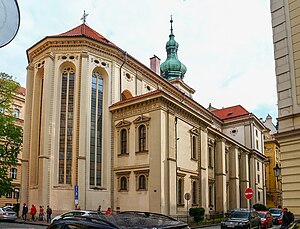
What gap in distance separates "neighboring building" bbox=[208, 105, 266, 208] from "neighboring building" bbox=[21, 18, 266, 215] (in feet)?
57.5

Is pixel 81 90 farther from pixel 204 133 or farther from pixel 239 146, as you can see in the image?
pixel 239 146

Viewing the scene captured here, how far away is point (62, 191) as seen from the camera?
105ft

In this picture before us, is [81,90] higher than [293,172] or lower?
higher

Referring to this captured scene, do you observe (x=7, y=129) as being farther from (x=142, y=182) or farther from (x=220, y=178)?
(x=220, y=178)

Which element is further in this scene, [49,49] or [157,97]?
[49,49]

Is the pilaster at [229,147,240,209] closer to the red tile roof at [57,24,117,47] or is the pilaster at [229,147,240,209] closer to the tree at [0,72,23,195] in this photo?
the red tile roof at [57,24,117,47]

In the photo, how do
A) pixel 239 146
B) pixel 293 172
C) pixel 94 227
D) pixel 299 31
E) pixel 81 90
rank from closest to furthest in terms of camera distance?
pixel 94 227, pixel 293 172, pixel 299 31, pixel 81 90, pixel 239 146

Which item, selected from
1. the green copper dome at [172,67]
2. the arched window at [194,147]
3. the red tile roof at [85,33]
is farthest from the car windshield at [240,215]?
the green copper dome at [172,67]

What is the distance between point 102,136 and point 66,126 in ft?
11.2

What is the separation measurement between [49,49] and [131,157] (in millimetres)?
12772

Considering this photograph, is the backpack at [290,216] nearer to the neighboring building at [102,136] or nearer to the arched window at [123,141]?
the neighboring building at [102,136]

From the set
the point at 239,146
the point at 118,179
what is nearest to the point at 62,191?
the point at 118,179

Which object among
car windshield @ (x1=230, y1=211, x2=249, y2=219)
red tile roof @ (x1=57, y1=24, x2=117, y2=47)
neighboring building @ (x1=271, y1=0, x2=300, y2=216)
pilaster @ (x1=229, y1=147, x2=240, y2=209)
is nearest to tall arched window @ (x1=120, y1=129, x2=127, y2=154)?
red tile roof @ (x1=57, y1=24, x2=117, y2=47)

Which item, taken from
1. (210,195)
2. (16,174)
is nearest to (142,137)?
(210,195)
